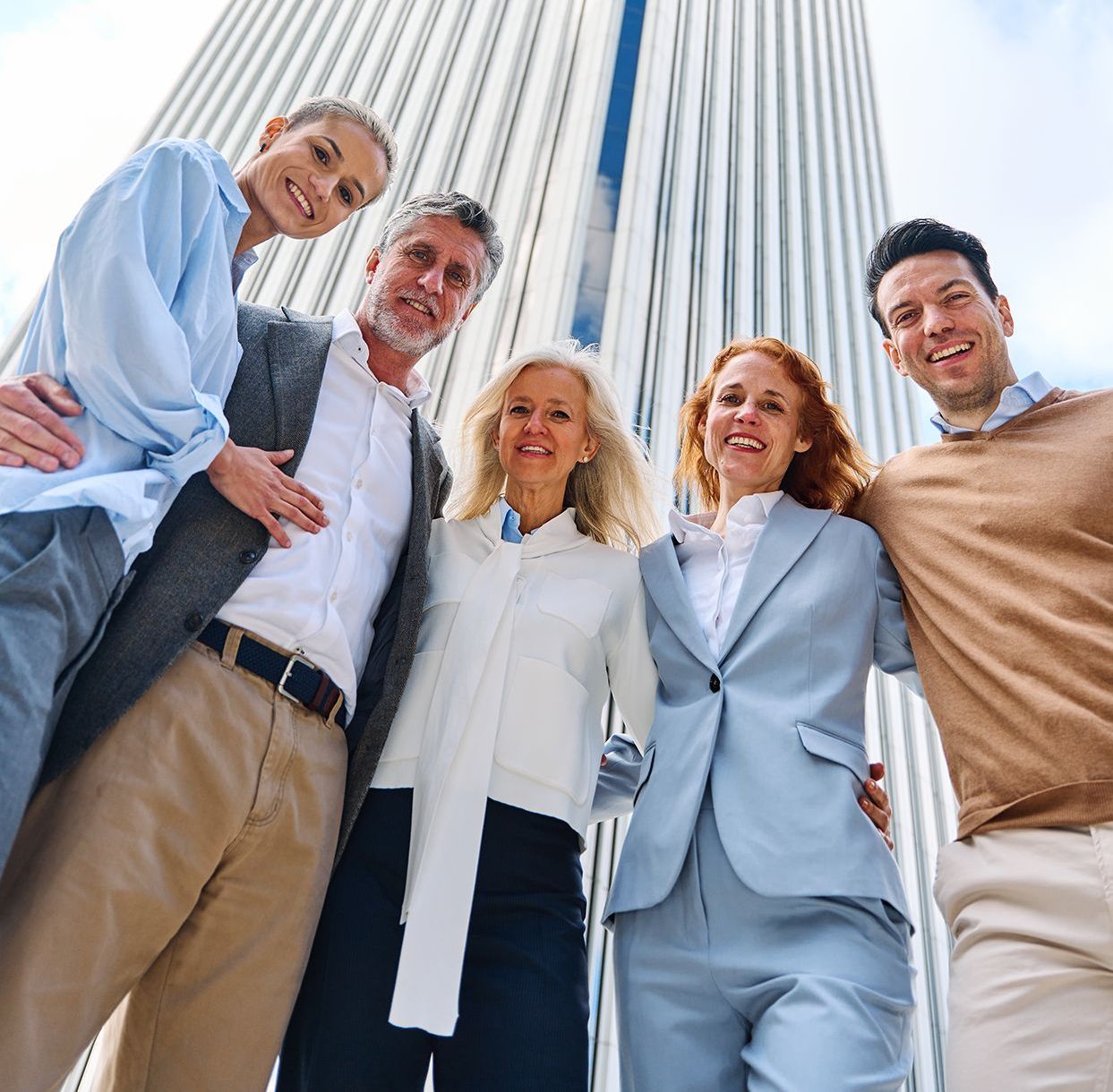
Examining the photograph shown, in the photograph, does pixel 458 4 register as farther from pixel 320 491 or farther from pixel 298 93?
pixel 320 491

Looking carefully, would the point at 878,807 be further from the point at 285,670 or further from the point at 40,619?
the point at 40,619

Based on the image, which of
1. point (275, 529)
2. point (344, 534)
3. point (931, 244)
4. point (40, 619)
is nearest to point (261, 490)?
point (275, 529)

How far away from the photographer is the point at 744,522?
2.02m

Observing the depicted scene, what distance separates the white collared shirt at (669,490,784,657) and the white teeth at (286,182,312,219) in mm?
1094

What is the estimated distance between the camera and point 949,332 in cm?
200

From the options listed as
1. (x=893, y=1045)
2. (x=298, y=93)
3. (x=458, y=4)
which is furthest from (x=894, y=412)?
(x=893, y=1045)

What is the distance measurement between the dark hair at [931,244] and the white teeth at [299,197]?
4.31 ft

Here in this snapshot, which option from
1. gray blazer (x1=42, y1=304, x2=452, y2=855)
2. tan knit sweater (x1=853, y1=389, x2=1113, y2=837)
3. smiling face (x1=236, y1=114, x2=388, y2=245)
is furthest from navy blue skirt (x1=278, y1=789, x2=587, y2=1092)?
smiling face (x1=236, y1=114, x2=388, y2=245)

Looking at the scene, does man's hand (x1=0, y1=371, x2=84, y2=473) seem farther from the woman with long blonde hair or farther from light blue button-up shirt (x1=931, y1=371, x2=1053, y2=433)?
light blue button-up shirt (x1=931, y1=371, x2=1053, y2=433)

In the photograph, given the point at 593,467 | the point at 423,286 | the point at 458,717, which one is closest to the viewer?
the point at 458,717

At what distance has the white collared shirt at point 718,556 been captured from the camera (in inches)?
73.9

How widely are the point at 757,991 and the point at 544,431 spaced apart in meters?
1.30

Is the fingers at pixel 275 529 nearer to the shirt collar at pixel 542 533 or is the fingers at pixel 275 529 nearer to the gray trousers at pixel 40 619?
the gray trousers at pixel 40 619

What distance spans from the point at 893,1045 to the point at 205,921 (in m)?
1.13
